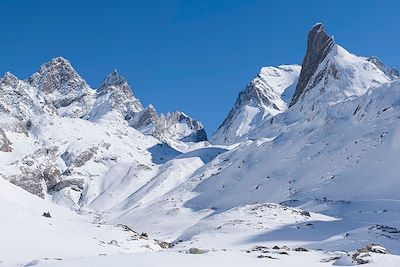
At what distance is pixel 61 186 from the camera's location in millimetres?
198625

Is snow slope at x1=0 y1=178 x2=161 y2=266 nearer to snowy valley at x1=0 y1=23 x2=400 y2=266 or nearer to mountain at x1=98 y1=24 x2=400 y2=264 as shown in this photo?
snowy valley at x1=0 y1=23 x2=400 y2=266

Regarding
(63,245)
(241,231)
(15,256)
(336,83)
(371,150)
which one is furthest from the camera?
(336,83)

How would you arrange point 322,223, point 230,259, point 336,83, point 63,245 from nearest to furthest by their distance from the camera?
point 230,259
point 63,245
point 322,223
point 336,83

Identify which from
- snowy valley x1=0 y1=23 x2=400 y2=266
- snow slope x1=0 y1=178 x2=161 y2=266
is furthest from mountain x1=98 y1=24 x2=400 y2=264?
snow slope x1=0 y1=178 x2=161 y2=266

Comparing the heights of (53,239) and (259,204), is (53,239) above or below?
below

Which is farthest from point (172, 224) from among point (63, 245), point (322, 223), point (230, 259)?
point (230, 259)

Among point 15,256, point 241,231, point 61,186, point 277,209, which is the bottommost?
point 15,256

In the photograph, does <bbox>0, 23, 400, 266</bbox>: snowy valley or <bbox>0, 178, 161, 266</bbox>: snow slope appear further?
A: <bbox>0, 23, 400, 266</bbox>: snowy valley

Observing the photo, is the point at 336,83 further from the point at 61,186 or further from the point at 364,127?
the point at 61,186

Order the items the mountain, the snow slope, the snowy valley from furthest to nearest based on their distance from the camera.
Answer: the mountain, the snowy valley, the snow slope

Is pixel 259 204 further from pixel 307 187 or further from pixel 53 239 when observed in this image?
pixel 53 239

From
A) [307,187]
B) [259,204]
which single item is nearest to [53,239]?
[259,204]

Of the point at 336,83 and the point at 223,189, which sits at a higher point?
the point at 336,83

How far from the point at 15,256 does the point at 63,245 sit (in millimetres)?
5360
